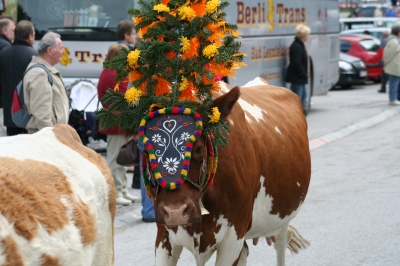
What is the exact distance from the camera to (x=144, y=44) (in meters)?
4.29

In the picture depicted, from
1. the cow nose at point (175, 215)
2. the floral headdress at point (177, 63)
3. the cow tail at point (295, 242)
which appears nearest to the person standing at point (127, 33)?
the cow tail at point (295, 242)

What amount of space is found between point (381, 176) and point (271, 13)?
19.5 feet

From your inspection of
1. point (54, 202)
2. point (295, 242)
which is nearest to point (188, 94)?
point (54, 202)

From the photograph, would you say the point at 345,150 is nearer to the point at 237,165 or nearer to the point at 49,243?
the point at 237,165

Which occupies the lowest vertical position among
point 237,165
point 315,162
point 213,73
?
point 315,162

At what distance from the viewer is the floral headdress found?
418 centimetres

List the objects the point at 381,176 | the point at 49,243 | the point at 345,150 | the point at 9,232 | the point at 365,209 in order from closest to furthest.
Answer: the point at 9,232 < the point at 49,243 < the point at 365,209 < the point at 381,176 < the point at 345,150

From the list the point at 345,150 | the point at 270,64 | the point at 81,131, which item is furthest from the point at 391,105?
the point at 81,131

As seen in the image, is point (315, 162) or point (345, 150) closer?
point (315, 162)

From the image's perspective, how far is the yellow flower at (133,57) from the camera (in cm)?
424

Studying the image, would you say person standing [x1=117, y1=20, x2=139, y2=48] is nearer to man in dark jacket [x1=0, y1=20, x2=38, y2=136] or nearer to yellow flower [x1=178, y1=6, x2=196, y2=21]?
man in dark jacket [x1=0, y1=20, x2=38, y2=136]

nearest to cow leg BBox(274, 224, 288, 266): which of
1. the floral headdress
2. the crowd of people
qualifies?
the crowd of people

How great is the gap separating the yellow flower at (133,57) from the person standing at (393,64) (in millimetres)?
14415

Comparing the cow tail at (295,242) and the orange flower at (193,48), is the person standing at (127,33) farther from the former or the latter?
the orange flower at (193,48)
